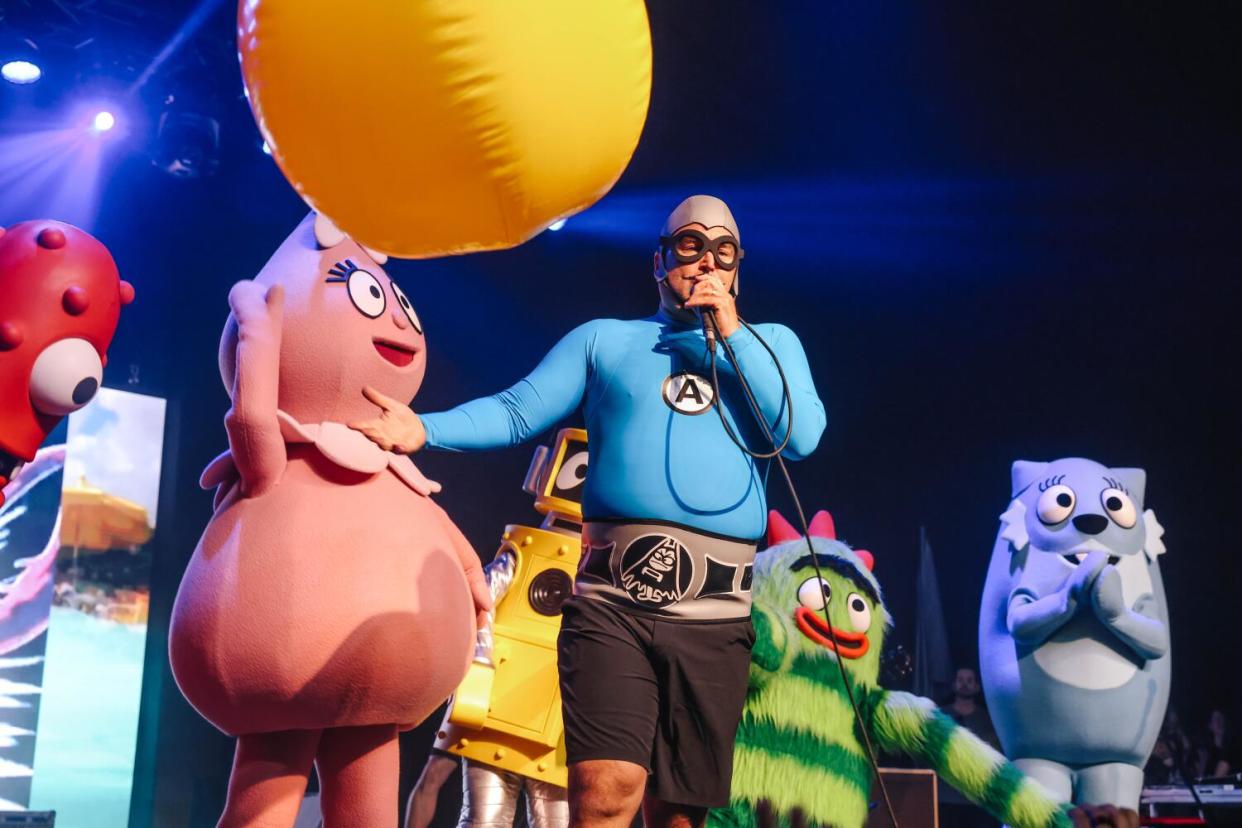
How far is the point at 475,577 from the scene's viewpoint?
2.72 meters

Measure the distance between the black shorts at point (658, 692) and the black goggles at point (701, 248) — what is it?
691 millimetres

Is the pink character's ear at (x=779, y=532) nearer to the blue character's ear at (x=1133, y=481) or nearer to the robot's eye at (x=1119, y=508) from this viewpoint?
the robot's eye at (x=1119, y=508)

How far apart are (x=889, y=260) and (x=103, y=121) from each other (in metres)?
3.77

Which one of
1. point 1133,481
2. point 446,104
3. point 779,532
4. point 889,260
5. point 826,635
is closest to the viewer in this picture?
point 446,104

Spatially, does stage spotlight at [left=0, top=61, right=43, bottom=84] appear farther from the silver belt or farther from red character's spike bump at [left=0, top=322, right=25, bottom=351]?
the silver belt

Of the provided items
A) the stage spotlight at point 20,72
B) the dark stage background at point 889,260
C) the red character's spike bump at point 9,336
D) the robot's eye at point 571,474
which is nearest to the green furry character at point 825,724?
the robot's eye at point 571,474

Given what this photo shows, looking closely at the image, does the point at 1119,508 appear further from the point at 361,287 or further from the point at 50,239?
the point at 50,239

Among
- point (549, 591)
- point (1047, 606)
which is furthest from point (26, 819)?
point (1047, 606)

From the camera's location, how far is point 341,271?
2.69 metres

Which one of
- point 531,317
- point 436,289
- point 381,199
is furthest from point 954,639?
point 381,199

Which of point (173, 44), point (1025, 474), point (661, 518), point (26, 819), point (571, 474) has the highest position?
point (173, 44)

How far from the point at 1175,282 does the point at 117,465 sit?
5.16 m

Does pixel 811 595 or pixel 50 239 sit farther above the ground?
pixel 50 239

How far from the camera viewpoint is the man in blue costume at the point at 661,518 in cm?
206
